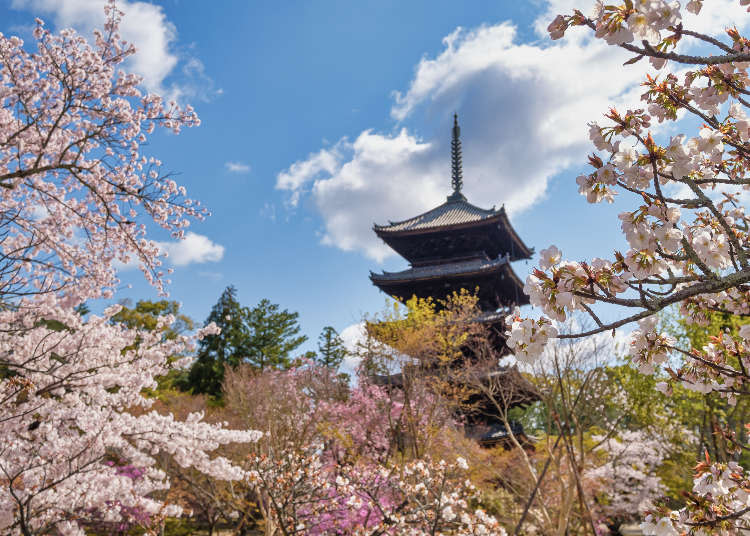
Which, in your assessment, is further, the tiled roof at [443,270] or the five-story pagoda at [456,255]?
the five-story pagoda at [456,255]

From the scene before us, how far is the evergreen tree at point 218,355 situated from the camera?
88.5ft

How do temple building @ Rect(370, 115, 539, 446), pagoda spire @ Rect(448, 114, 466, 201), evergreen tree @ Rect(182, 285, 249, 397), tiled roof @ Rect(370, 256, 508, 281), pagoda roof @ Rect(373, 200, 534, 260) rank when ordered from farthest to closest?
1. evergreen tree @ Rect(182, 285, 249, 397)
2. pagoda spire @ Rect(448, 114, 466, 201)
3. pagoda roof @ Rect(373, 200, 534, 260)
4. tiled roof @ Rect(370, 256, 508, 281)
5. temple building @ Rect(370, 115, 539, 446)

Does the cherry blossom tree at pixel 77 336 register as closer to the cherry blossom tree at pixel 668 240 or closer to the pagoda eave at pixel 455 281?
the cherry blossom tree at pixel 668 240

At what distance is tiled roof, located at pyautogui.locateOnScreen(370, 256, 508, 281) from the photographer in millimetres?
17769

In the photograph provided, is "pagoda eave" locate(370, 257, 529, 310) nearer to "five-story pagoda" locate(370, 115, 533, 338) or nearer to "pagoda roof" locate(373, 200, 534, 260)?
"five-story pagoda" locate(370, 115, 533, 338)

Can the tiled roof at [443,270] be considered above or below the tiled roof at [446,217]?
below

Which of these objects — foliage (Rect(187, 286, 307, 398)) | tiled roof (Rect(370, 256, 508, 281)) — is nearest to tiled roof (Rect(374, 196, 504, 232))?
tiled roof (Rect(370, 256, 508, 281))

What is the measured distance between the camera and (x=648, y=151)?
7.31ft

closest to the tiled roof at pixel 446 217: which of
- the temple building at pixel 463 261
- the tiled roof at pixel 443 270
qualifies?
the temple building at pixel 463 261

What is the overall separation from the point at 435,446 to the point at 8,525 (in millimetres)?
9493

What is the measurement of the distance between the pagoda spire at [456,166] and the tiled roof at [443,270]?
4573 millimetres

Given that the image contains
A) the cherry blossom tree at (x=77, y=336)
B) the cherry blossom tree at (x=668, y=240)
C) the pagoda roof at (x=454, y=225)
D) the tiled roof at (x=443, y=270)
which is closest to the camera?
the cherry blossom tree at (x=668, y=240)

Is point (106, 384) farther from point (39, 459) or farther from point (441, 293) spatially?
point (441, 293)

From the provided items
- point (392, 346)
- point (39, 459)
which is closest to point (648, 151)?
point (39, 459)
